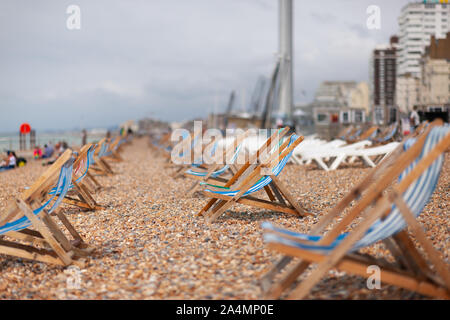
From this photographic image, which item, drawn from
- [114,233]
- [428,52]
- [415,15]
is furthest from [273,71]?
[415,15]

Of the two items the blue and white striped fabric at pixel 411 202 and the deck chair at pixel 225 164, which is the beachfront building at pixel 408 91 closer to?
the deck chair at pixel 225 164

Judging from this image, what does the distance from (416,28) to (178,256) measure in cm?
11634

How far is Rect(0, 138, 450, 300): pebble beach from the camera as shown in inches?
101

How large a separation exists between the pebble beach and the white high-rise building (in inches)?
4170

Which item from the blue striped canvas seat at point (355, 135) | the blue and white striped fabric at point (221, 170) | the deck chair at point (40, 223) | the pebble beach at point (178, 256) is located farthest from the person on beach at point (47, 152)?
the deck chair at point (40, 223)

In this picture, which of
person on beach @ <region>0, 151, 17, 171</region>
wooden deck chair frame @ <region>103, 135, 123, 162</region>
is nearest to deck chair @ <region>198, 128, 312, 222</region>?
wooden deck chair frame @ <region>103, 135, 123, 162</region>

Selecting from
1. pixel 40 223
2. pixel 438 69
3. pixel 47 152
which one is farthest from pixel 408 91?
pixel 40 223

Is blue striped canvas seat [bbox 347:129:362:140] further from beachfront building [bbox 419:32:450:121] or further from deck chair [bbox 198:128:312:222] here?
beachfront building [bbox 419:32:450:121]

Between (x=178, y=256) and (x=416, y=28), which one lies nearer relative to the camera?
(x=178, y=256)

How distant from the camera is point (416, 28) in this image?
348 feet

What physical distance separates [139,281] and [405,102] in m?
67.6

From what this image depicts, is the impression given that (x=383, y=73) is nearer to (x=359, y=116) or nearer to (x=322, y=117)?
(x=359, y=116)

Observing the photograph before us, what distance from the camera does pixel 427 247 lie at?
219 cm
